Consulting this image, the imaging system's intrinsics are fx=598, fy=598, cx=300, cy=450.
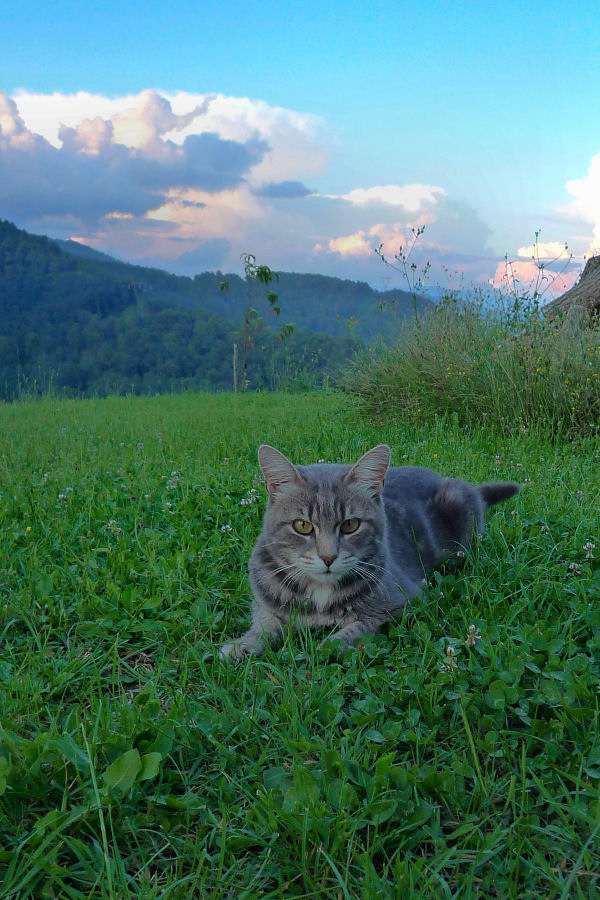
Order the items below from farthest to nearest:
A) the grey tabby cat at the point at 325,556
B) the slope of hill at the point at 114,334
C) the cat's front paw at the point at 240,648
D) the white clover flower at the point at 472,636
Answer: the slope of hill at the point at 114,334
the grey tabby cat at the point at 325,556
the cat's front paw at the point at 240,648
the white clover flower at the point at 472,636

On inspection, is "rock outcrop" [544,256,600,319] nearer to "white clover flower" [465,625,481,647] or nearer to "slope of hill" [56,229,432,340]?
"white clover flower" [465,625,481,647]

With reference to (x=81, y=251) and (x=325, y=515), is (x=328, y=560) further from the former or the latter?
(x=81, y=251)

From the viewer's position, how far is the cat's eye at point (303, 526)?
3154mm

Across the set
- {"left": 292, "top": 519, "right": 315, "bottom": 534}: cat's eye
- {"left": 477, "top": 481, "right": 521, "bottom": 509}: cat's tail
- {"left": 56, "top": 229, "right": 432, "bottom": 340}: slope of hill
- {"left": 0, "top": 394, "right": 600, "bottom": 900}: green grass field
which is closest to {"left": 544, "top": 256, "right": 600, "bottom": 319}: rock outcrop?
{"left": 477, "top": 481, "right": 521, "bottom": 509}: cat's tail

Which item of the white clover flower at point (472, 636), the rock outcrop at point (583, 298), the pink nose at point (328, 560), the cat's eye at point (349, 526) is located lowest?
the white clover flower at point (472, 636)

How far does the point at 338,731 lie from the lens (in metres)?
2.35

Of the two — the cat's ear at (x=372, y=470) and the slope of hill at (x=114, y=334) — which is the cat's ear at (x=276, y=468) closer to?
the cat's ear at (x=372, y=470)

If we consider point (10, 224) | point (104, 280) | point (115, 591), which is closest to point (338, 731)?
point (115, 591)

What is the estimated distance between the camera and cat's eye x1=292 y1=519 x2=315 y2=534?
3.15m

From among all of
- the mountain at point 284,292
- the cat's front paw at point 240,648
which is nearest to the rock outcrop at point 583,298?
the cat's front paw at point 240,648

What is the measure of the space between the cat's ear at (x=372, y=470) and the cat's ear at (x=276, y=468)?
0.31m

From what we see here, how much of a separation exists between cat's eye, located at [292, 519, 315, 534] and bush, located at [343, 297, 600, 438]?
5.11 metres

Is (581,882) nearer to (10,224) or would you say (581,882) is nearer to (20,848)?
(20,848)

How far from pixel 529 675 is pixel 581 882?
0.95 meters
